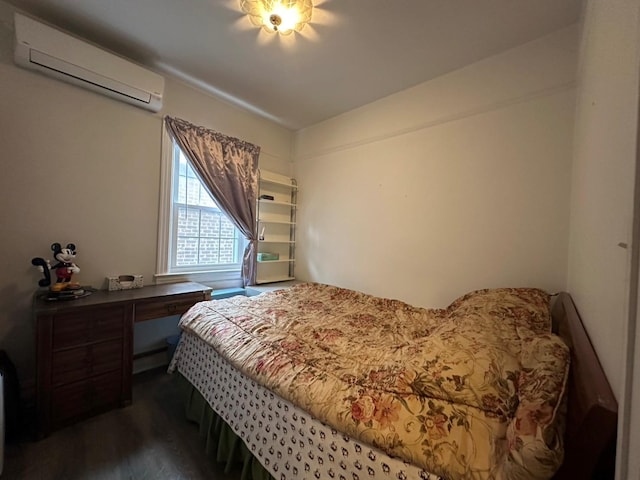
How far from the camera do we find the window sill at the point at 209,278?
8.23 feet

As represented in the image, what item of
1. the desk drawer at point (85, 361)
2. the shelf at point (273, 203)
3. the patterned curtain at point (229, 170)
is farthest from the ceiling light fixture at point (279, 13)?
the desk drawer at point (85, 361)

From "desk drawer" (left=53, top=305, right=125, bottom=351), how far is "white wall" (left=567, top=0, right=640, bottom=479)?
8.03 feet

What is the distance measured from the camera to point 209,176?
2.71 m

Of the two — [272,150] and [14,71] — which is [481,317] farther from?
[14,71]


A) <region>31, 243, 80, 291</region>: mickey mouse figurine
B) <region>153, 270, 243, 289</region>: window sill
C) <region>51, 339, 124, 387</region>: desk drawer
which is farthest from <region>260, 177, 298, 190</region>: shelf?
<region>51, 339, 124, 387</region>: desk drawer

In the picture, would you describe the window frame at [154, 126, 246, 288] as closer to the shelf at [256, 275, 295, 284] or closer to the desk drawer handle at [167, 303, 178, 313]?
the desk drawer handle at [167, 303, 178, 313]

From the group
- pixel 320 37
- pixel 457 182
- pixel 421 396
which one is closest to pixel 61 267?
pixel 421 396

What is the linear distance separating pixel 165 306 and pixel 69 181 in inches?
49.2

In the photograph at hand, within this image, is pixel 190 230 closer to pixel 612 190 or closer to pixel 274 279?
pixel 274 279

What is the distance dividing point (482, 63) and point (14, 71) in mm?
3565

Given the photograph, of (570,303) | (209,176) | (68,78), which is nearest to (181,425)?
(209,176)

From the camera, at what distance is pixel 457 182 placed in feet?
7.23

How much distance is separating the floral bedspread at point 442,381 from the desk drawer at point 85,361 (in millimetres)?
751

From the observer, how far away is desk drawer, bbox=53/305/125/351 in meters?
1.58
